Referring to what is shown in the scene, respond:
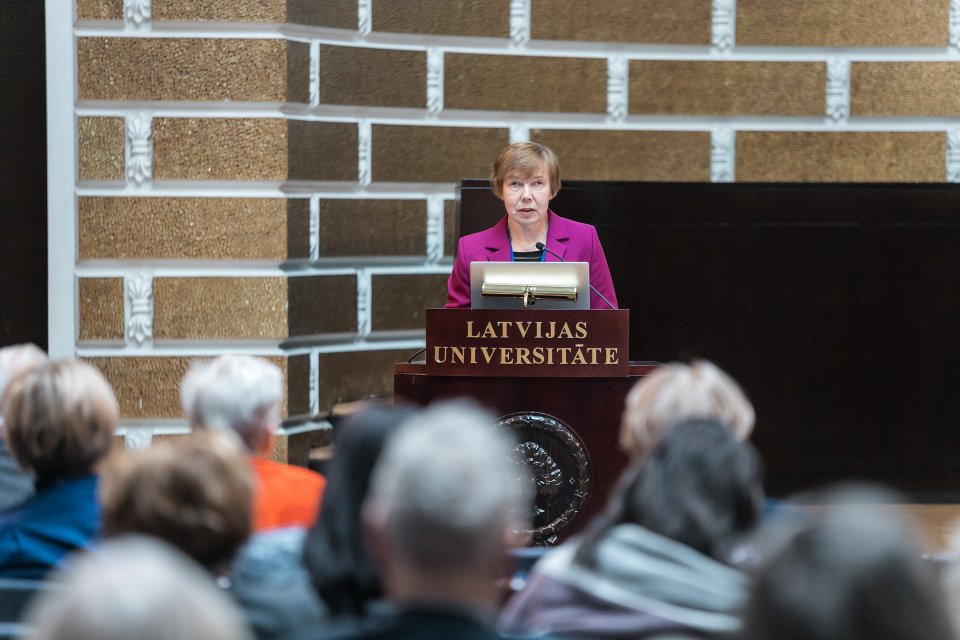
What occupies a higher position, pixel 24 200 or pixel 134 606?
pixel 24 200

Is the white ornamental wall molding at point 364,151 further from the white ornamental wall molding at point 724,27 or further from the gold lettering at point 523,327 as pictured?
the gold lettering at point 523,327

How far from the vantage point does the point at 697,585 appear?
6.63ft

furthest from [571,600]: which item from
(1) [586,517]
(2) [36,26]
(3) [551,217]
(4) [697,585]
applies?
(2) [36,26]

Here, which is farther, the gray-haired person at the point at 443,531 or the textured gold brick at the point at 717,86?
the textured gold brick at the point at 717,86

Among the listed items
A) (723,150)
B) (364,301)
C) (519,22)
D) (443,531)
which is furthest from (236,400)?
(723,150)

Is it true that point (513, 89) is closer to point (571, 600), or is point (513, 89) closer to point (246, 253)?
point (246, 253)

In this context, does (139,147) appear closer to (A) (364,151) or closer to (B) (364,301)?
(A) (364,151)

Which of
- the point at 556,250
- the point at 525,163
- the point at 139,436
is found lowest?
the point at 139,436

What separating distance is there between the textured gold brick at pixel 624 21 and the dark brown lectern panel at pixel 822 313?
0.89 m

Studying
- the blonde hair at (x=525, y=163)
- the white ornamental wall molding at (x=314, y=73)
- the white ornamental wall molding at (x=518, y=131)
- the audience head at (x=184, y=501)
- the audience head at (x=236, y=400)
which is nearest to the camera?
the audience head at (x=184, y=501)

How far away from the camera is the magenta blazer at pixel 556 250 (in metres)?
4.92

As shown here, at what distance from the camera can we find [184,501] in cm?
195

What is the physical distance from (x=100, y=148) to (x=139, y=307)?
0.70 m

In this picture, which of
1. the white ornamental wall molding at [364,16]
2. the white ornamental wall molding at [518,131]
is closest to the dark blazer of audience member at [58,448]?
the white ornamental wall molding at [364,16]
